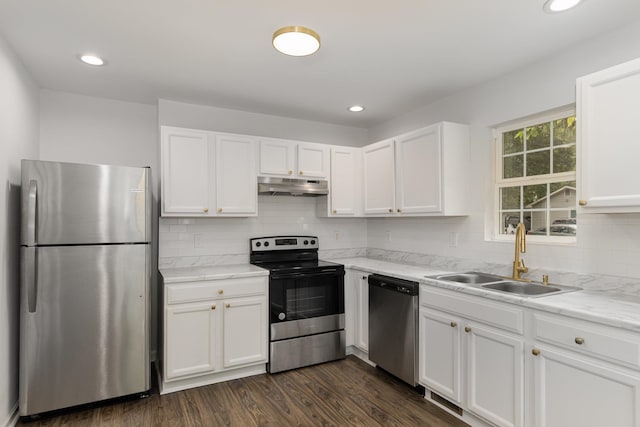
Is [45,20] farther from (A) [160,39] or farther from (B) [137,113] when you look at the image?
(B) [137,113]

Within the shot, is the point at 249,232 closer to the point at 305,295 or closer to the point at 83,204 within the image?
the point at 305,295

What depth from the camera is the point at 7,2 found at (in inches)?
76.5

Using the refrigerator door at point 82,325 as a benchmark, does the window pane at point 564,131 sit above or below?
above

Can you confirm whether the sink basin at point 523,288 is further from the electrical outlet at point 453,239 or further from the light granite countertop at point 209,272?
the light granite countertop at point 209,272

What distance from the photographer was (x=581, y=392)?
1810 mm

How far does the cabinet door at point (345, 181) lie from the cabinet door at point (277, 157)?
508 mm

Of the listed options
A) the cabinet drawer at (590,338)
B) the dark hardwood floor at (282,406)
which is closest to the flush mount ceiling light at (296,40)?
the cabinet drawer at (590,338)

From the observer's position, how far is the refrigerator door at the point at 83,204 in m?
2.47

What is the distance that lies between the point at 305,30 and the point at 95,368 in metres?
2.74

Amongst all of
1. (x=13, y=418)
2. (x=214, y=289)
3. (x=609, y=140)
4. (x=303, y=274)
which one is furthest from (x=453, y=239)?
(x=13, y=418)

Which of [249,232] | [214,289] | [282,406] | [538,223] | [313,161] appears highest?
[313,161]

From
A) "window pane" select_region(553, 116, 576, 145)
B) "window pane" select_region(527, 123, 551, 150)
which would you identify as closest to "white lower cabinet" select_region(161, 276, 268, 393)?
"window pane" select_region(527, 123, 551, 150)

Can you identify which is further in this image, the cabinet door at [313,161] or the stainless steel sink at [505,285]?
the cabinet door at [313,161]

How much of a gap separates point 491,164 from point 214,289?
257 cm
